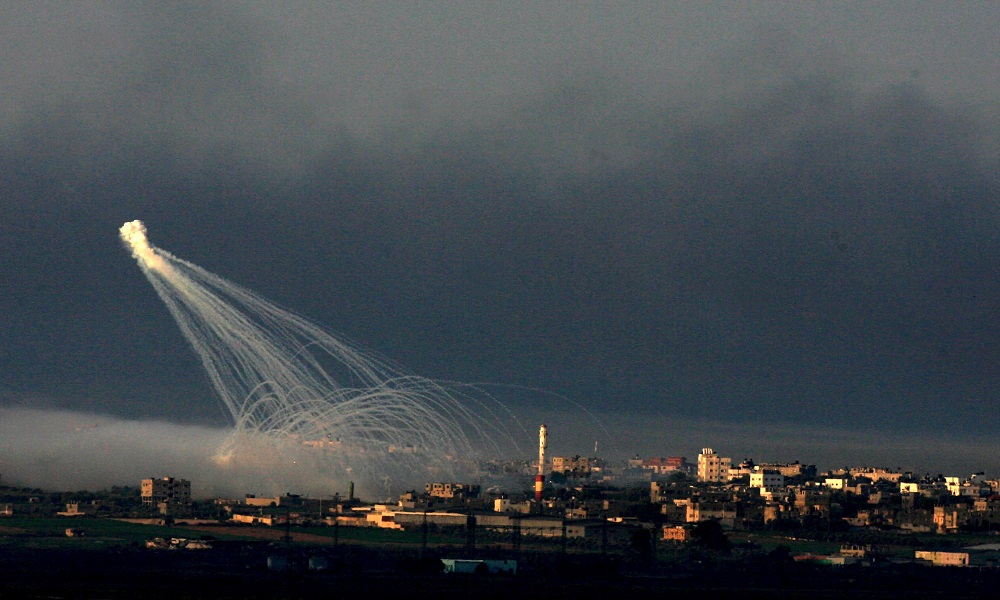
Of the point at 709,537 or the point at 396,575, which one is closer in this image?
the point at 396,575

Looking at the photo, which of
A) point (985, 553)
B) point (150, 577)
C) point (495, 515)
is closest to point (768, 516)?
point (495, 515)

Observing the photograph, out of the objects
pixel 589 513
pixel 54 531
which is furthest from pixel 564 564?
pixel 589 513

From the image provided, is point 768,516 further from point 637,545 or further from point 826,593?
point 826,593

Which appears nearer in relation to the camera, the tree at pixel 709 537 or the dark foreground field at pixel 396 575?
the dark foreground field at pixel 396 575

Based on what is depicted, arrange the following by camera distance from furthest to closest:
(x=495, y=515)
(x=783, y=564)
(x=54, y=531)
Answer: (x=495, y=515) → (x=54, y=531) → (x=783, y=564)

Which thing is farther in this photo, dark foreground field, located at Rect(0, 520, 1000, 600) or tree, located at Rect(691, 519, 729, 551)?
tree, located at Rect(691, 519, 729, 551)

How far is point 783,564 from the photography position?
131750 millimetres

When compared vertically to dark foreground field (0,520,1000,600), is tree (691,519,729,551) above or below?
above

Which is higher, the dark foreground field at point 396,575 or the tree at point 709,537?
the tree at point 709,537

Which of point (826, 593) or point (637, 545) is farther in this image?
point (637, 545)

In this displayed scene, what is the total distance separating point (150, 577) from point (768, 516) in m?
101

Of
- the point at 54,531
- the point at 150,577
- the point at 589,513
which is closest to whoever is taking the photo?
the point at 150,577

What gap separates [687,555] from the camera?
145875 mm

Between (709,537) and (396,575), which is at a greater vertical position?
(709,537)
